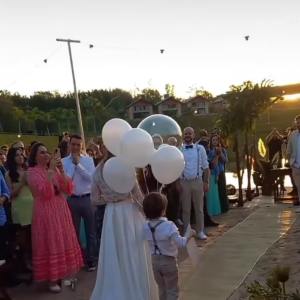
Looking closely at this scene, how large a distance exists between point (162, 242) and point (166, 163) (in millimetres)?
708

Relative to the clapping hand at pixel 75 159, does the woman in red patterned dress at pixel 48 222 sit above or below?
below

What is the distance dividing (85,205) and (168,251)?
7.80ft

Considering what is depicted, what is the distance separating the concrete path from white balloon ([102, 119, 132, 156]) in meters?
1.67

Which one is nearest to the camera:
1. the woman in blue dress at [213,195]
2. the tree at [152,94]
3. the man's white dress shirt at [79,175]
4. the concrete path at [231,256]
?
the concrete path at [231,256]

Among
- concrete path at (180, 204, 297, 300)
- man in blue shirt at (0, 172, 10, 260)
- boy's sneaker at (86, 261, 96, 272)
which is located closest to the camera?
concrete path at (180, 204, 297, 300)

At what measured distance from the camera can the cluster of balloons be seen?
4477 mm

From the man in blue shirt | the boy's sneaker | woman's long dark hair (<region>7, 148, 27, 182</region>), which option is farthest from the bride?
the boy's sneaker

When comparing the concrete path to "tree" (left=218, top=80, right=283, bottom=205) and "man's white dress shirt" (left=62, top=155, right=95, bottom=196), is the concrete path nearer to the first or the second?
"man's white dress shirt" (left=62, top=155, right=95, bottom=196)

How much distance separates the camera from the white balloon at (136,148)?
14.6ft

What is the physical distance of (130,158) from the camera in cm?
452

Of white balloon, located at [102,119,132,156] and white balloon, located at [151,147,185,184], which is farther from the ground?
white balloon, located at [102,119,132,156]

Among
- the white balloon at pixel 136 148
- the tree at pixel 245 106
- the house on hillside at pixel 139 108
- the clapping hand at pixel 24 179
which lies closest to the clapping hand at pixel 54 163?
the clapping hand at pixel 24 179

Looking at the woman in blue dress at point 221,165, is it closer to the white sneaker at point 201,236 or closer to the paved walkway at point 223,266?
the paved walkway at point 223,266

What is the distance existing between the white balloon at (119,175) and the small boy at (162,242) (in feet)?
1.17
